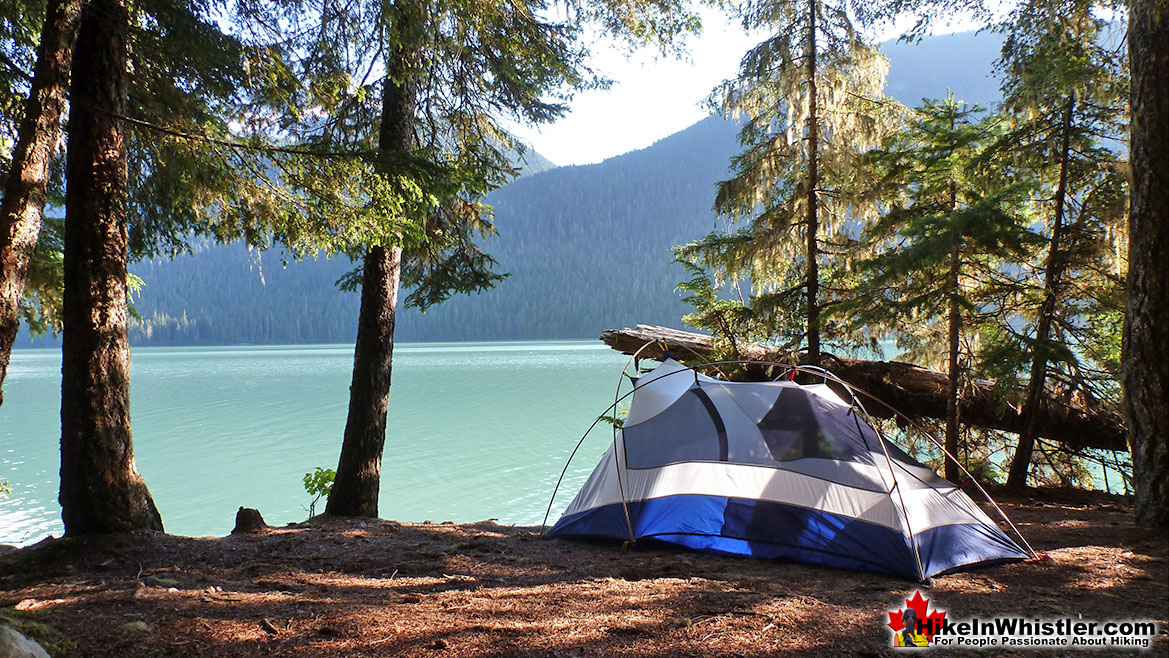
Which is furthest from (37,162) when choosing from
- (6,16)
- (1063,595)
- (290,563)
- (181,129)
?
(1063,595)

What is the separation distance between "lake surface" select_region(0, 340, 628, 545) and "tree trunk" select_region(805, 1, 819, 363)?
551 centimetres

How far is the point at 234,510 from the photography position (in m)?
11.6

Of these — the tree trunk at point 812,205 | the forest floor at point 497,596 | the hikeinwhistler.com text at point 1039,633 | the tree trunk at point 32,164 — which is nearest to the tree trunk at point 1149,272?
the forest floor at point 497,596

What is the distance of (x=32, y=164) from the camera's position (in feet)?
11.8

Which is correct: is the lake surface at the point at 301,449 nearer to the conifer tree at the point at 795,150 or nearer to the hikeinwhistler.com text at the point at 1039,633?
the conifer tree at the point at 795,150

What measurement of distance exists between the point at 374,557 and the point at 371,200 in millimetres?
2635

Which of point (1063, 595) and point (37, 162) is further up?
point (37, 162)

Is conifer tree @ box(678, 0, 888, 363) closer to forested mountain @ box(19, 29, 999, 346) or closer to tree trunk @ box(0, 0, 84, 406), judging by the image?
tree trunk @ box(0, 0, 84, 406)

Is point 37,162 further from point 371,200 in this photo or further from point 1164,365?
point 1164,365

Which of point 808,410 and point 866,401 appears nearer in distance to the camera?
point 808,410

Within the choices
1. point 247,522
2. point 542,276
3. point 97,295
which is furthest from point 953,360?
point 542,276

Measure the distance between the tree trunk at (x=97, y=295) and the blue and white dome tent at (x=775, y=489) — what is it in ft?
10.5

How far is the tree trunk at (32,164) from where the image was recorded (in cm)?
351

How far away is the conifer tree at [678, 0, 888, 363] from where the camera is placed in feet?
23.8
